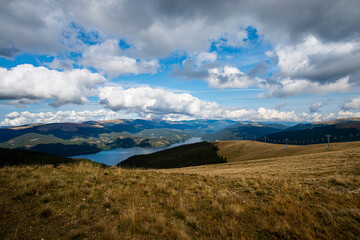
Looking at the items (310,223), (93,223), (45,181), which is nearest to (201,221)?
(310,223)

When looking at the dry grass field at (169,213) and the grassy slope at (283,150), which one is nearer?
the dry grass field at (169,213)

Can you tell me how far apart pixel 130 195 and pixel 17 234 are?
4.81 meters

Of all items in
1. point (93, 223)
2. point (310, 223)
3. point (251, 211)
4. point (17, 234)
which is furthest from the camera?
point (251, 211)

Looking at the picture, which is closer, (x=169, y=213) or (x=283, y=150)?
(x=169, y=213)

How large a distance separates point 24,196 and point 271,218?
1239cm

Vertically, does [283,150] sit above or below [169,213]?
below

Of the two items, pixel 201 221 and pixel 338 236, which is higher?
pixel 338 236

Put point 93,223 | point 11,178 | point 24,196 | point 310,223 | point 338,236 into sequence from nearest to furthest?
1. point 338,236
2. point 310,223
3. point 93,223
4. point 24,196
5. point 11,178

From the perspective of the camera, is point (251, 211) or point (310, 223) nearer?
point (310, 223)

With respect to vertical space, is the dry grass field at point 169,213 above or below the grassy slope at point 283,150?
above

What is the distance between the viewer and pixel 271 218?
241 inches

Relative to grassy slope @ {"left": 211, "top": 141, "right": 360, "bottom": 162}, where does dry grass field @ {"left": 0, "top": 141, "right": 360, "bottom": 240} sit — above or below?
above

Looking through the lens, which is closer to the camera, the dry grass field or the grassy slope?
the dry grass field

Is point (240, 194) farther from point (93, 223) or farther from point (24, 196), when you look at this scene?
point (24, 196)
